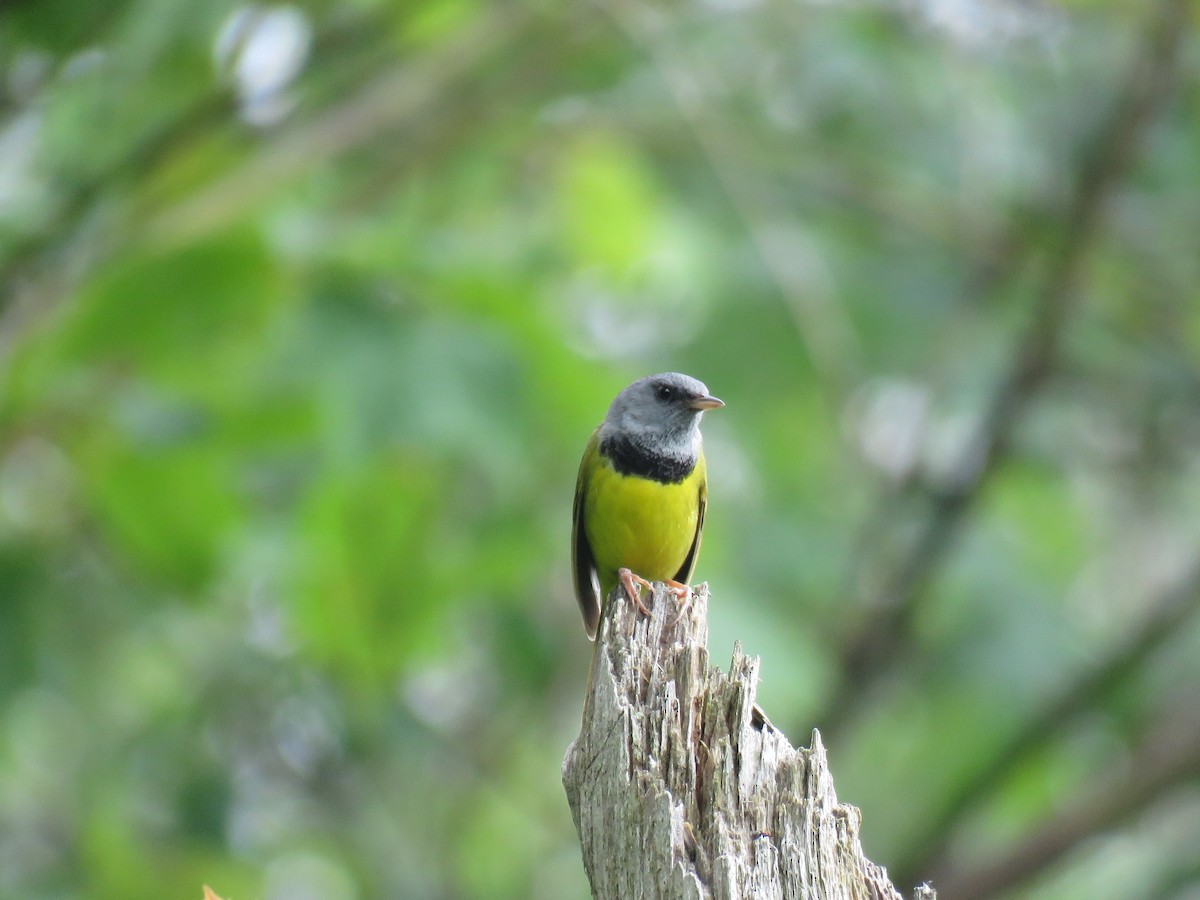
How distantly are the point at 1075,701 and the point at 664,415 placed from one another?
356 cm

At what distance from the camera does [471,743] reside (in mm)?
11789

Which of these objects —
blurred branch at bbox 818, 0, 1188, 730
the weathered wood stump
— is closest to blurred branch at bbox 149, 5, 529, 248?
blurred branch at bbox 818, 0, 1188, 730

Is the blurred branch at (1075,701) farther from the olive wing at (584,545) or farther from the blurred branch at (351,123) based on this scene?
the blurred branch at (351,123)

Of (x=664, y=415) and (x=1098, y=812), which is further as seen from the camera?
(x=1098, y=812)

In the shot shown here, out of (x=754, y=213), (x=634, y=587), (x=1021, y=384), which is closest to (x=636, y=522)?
(x=634, y=587)

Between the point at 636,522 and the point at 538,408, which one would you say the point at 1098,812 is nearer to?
the point at 636,522

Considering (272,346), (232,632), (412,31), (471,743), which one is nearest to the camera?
(272,346)

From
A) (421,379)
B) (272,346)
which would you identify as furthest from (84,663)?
(421,379)

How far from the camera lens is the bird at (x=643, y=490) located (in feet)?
20.7

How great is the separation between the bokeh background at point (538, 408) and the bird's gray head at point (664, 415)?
715mm

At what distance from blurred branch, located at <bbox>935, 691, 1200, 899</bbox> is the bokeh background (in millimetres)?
28

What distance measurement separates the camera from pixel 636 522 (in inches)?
248

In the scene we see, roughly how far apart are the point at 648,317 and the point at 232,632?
4.34 m

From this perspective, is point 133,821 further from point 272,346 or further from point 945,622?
point 945,622
